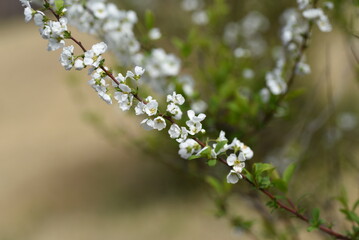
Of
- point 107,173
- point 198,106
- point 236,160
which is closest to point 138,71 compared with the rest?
point 236,160

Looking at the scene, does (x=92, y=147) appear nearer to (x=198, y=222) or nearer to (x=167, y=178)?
(x=167, y=178)

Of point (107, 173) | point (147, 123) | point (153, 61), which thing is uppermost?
point (107, 173)

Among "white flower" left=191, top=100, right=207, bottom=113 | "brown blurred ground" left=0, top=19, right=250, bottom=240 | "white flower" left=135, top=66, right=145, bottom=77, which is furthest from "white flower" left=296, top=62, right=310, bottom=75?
→ "brown blurred ground" left=0, top=19, right=250, bottom=240

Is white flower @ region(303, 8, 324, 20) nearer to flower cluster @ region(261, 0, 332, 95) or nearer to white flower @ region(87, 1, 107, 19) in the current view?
flower cluster @ region(261, 0, 332, 95)

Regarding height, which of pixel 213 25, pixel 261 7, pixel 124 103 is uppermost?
pixel 261 7

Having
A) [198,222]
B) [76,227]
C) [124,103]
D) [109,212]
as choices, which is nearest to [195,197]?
[198,222]

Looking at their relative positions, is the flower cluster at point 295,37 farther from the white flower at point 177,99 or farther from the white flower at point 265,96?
the white flower at point 177,99

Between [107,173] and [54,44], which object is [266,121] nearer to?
[54,44]

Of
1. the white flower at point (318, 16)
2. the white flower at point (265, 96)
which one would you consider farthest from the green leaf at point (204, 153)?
the white flower at point (265, 96)
